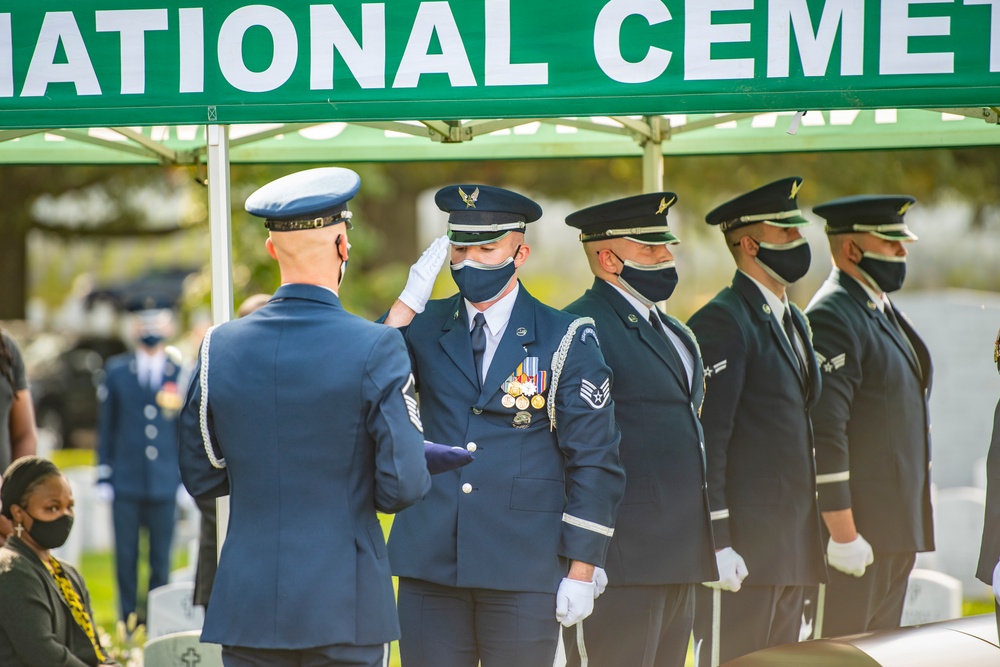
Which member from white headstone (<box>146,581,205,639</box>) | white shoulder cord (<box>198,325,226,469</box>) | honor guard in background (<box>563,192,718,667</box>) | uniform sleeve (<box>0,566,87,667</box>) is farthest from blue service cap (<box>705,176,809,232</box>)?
white headstone (<box>146,581,205,639</box>)

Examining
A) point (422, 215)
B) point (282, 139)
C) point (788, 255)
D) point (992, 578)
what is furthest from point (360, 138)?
point (422, 215)

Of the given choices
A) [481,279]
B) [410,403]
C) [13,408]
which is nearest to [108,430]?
[13,408]

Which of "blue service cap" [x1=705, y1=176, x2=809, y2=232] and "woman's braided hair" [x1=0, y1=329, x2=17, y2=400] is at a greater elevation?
"blue service cap" [x1=705, y1=176, x2=809, y2=232]

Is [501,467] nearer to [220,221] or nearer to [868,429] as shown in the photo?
[220,221]

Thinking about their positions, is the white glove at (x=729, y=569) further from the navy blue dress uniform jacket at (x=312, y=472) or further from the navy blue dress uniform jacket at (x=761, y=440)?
the navy blue dress uniform jacket at (x=312, y=472)

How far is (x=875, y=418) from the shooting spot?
16.9 ft

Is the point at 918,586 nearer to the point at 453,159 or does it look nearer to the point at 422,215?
the point at 453,159

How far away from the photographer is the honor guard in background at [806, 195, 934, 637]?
500cm

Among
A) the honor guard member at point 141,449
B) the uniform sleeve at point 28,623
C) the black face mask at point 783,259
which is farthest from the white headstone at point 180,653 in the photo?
the honor guard member at point 141,449

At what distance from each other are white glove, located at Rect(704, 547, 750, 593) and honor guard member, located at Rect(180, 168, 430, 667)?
1.71 m

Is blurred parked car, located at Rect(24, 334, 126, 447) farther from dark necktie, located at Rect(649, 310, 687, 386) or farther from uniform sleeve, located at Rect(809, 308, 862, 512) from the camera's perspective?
dark necktie, located at Rect(649, 310, 687, 386)

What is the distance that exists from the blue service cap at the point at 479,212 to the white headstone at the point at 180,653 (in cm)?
194

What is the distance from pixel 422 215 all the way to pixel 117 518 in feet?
38.9

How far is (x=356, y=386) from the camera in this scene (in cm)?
297
